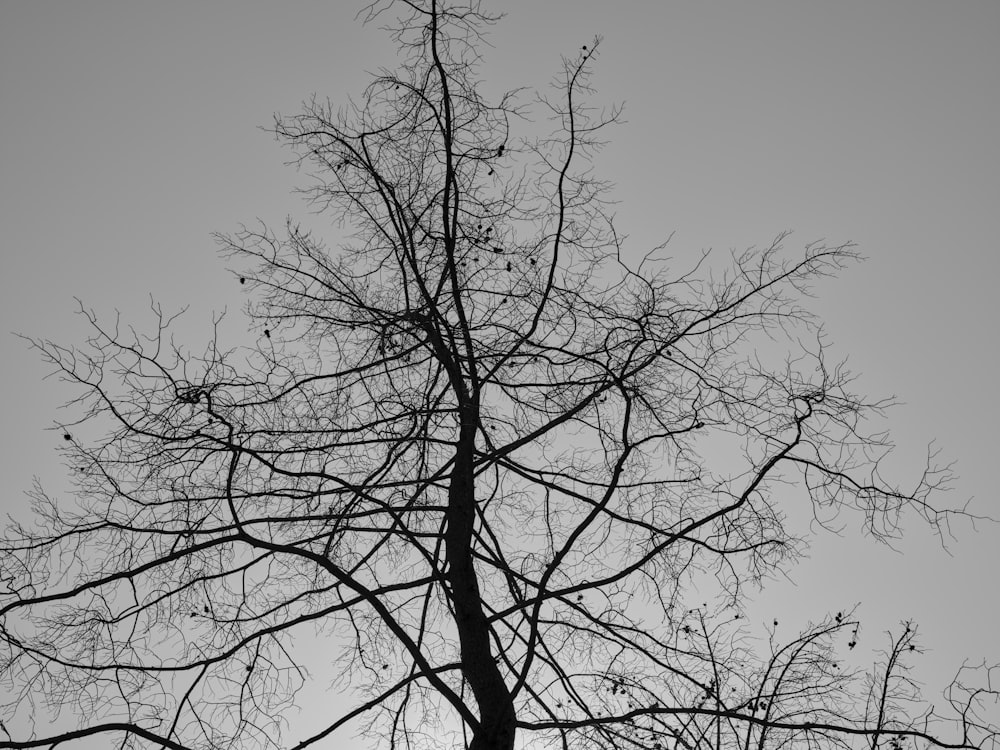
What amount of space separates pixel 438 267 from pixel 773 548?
222cm

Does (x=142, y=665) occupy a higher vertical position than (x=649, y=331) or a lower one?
lower

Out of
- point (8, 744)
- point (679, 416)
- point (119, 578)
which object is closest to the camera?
point (8, 744)

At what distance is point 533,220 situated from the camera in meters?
4.69

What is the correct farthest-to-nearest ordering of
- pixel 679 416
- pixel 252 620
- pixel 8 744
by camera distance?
pixel 679 416 < pixel 252 620 < pixel 8 744

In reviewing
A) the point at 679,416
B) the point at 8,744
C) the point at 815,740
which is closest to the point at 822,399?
the point at 679,416

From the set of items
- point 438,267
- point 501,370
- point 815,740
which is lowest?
point 815,740

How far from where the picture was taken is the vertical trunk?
364 cm

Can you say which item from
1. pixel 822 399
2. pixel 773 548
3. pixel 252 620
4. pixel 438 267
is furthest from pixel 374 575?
pixel 822 399

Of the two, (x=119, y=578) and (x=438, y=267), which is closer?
(x=119, y=578)

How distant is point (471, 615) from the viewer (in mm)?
3914

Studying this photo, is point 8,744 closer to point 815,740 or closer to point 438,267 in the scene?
point 438,267

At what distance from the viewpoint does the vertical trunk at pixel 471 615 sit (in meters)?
3.64

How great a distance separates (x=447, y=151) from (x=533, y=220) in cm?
59

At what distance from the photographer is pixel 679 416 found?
4434mm
